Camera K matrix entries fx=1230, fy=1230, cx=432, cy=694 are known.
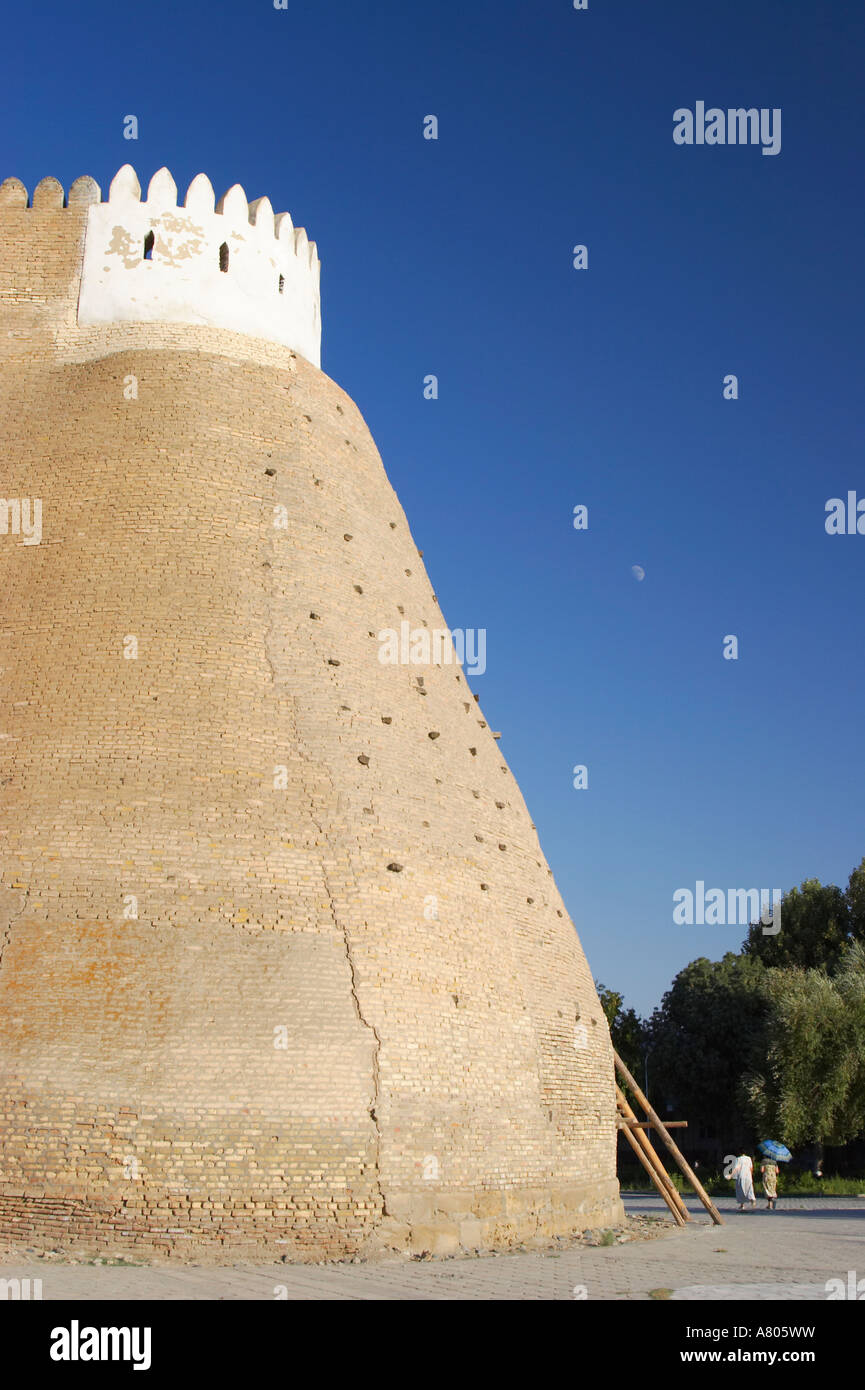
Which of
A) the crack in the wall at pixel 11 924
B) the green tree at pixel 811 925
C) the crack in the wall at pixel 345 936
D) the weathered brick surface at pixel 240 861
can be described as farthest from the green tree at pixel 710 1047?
the crack in the wall at pixel 11 924

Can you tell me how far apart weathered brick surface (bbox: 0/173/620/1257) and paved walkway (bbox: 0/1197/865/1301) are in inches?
21.3

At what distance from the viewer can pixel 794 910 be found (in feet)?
147

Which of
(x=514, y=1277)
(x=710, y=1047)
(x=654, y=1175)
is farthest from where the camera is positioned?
(x=710, y=1047)

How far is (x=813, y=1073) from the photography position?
3391cm

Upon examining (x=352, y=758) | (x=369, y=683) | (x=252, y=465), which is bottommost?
(x=352, y=758)

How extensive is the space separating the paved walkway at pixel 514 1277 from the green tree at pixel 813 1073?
21.0 m

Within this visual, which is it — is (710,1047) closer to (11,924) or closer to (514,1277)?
(514,1277)

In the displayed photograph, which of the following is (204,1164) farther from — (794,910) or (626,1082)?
(794,910)

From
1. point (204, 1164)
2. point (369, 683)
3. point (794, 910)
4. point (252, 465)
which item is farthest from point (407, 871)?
point (794, 910)

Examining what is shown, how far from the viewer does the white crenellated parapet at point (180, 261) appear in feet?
52.7

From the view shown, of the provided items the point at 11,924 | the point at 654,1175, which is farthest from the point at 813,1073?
the point at 11,924

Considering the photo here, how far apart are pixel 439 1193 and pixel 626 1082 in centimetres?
713

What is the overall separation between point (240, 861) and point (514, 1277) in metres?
4.47
